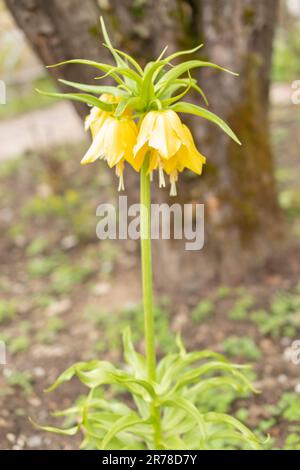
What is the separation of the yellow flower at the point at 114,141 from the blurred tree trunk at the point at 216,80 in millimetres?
1429

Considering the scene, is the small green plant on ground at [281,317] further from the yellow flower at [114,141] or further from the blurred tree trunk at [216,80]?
the yellow flower at [114,141]

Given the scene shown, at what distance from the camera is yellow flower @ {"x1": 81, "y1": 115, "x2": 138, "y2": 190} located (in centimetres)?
156

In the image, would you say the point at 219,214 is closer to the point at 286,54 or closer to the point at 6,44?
the point at 286,54

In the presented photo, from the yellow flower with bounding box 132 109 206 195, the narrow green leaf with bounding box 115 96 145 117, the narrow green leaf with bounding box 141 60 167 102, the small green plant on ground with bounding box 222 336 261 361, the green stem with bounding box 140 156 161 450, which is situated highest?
the narrow green leaf with bounding box 141 60 167 102

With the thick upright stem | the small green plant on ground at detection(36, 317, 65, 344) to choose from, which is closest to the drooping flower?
the thick upright stem

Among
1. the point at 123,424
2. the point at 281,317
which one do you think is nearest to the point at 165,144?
the point at 123,424

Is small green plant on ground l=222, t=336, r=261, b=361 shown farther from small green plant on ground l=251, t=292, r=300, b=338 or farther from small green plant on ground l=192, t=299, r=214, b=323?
small green plant on ground l=192, t=299, r=214, b=323

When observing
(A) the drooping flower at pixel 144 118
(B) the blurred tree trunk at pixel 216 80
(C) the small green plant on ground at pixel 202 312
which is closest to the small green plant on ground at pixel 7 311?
(B) the blurred tree trunk at pixel 216 80

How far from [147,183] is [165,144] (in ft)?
0.82

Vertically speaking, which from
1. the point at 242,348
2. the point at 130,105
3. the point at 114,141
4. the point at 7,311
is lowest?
the point at 242,348

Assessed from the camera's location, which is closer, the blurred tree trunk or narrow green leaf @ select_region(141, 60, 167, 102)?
narrow green leaf @ select_region(141, 60, 167, 102)

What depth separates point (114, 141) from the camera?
1562mm

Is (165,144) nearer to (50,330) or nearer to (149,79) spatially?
(149,79)

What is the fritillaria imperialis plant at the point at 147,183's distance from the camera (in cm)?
155
